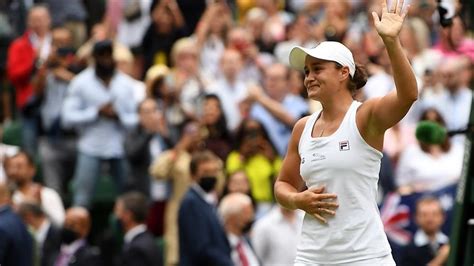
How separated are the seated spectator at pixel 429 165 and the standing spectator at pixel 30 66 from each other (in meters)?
4.03

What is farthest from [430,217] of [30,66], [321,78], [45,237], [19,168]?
[321,78]

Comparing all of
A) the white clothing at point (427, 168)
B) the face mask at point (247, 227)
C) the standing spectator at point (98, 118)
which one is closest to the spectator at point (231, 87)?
the standing spectator at point (98, 118)

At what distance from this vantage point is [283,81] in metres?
14.5

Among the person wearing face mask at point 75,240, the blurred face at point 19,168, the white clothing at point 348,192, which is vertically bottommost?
the person wearing face mask at point 75,240

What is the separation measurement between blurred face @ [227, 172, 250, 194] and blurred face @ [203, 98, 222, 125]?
1.03 m

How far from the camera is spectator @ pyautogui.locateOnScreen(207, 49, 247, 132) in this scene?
47.2 feet

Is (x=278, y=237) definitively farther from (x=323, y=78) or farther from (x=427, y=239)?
(x=323, y=78)

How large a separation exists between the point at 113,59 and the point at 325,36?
9.26 ft

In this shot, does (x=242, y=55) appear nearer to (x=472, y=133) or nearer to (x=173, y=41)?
(x=173, y=41)

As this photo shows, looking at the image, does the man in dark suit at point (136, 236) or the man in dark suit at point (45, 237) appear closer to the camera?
the man in dark suit at point (136, 236)

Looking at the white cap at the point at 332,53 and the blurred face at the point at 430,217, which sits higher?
the white cap at the point at 332,53

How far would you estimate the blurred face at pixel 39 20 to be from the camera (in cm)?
1499

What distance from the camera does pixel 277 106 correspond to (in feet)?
46.1

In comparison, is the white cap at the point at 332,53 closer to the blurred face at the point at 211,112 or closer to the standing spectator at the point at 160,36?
the blurred face at the point at 211,112
